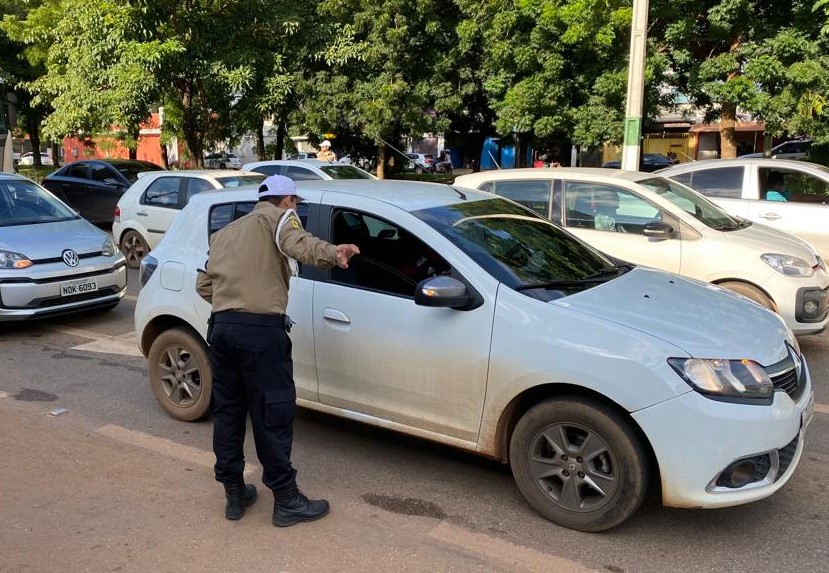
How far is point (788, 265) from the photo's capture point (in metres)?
6.27

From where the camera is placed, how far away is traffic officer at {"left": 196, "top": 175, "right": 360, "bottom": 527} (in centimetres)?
332

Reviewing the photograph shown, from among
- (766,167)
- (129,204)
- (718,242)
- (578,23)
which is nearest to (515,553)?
(718,242)

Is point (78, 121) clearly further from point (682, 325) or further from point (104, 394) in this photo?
point (682, 325)

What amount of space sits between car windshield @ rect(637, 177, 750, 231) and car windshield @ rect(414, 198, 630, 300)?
267cm

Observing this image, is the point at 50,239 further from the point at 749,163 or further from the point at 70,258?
the point at 749,163

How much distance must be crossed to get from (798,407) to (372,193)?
2510 millimetres

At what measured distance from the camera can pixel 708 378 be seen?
10.3 feet

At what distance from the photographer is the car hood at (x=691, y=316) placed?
10.7 feet

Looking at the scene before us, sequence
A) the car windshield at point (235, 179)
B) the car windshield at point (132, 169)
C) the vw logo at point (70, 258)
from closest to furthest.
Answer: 1. the vw logo at point (70, 258)
2. the car windshield at point (235, 179)
3. the car windshield at point (132, 169)

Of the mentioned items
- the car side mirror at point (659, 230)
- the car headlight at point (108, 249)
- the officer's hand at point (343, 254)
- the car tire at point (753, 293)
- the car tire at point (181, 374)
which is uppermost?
the officer's hand at point (343, 254)

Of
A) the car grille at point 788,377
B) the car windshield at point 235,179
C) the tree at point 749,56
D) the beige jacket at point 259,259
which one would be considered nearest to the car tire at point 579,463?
the car grille at point 788,377

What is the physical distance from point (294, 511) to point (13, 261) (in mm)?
4883

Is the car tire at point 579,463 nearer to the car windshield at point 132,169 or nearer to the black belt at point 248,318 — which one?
the black belt at point 248,318

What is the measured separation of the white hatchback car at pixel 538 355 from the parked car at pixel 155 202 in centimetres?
619
